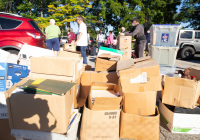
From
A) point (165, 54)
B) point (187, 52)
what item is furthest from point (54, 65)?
point (187, 52)

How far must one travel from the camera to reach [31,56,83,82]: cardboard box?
2336 millimetres

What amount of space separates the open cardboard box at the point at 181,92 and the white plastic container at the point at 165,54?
324cm

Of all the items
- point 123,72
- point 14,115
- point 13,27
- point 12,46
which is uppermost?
point 13,27

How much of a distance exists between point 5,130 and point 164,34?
17.3 ft

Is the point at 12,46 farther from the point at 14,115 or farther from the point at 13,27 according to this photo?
the point at 14,115

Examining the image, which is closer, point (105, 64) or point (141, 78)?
point (141, 78)

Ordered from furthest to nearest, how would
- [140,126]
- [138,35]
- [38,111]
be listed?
[138,35] → [140,126] → [38,111]

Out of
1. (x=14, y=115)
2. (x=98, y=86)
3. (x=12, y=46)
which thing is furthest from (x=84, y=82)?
(x=12, y=46)

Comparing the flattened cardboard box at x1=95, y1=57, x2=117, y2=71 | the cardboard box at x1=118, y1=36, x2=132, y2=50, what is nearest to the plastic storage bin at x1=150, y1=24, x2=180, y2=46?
the cardboard box at x1=118, y1=36, x2=132, y2=50

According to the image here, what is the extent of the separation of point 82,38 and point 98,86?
94.7 inches

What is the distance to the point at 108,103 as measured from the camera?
2043 millimetres

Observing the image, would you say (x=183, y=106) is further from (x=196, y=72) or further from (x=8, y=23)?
(x=8, y=23)

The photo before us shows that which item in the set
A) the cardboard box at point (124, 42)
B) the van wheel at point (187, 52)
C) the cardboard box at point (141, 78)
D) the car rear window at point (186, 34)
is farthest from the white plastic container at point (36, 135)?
the car rear window at point (186, 34)

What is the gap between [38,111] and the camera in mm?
1839
